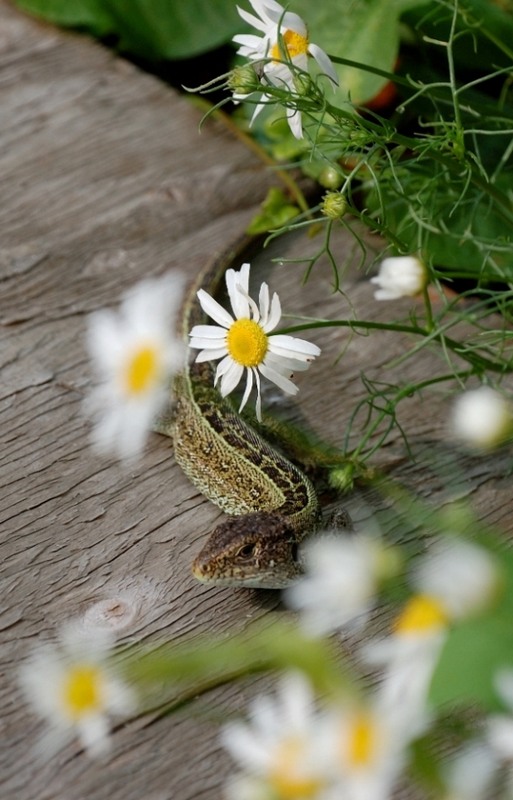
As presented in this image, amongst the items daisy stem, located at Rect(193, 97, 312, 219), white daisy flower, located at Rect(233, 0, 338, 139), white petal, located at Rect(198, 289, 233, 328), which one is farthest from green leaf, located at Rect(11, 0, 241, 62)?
white petal, located at Rect(198, 289, 233, 328)

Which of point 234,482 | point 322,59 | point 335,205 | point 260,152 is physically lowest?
point 234,482

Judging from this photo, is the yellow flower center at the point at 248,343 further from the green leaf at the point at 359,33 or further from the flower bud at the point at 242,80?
the green leaf at the point at 359,33

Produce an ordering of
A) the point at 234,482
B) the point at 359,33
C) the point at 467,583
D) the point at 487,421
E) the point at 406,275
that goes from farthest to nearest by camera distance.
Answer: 1. the point at 359,33
2. the point at 234,482
3. the point at 406,275
4. the point at 487,421
5. the point at 467,583

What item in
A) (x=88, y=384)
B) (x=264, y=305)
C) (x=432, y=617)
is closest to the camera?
(x=432, y=617)

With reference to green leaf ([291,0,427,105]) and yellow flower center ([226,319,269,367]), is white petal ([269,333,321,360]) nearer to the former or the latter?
yellow flower center ([226,319,269,367])

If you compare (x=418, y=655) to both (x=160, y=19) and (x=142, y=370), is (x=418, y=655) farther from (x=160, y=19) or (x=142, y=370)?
(x=160, y=19)

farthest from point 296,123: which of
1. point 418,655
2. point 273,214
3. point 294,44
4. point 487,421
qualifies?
point 418,655
